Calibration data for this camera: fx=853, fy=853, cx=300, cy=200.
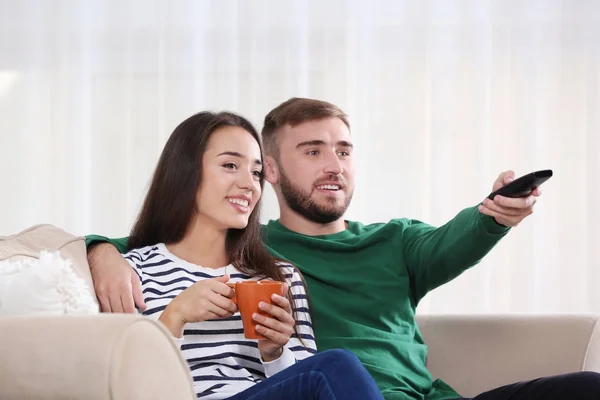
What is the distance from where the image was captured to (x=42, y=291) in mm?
1428

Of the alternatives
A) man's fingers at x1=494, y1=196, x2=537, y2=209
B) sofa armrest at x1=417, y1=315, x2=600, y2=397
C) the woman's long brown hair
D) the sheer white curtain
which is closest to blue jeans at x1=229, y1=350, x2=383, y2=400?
the woman's long brown hair

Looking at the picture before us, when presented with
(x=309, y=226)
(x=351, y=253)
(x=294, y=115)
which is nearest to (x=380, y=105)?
(x=294, y=115)

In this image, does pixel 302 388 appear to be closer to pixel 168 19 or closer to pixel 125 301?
pixel 125 301

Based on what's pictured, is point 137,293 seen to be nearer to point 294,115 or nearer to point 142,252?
point 142,252

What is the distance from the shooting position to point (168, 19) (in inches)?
142

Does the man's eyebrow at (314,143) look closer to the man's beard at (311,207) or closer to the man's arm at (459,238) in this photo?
the man's beard at (311,207)

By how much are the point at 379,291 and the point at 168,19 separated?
1.89 metres

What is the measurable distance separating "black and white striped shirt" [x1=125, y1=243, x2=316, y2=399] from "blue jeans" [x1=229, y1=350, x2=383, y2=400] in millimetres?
220

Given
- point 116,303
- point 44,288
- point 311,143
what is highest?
point 311,143

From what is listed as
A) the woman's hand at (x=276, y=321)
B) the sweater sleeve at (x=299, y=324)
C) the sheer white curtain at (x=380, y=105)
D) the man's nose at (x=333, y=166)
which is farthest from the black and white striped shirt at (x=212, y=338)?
the sheer white curtain at (x=380, y=105)

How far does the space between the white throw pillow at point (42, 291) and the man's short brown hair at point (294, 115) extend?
1.11 m

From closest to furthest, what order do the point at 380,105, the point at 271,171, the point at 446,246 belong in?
the point at 446,246 < the point at 271,171 < the point at 380,105

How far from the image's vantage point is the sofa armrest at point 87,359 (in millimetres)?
1131

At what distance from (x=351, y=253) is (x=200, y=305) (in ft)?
2.31
